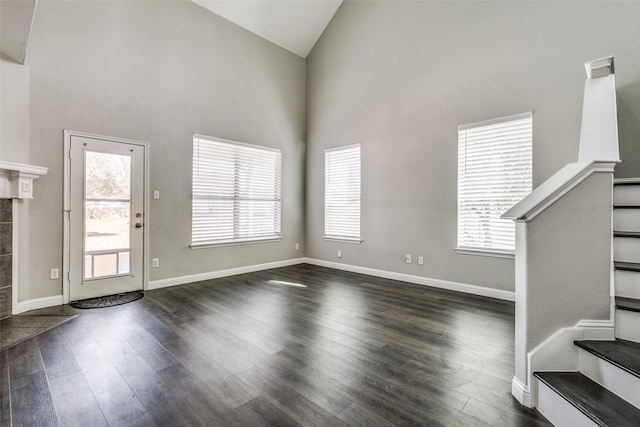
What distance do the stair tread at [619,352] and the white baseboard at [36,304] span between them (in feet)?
16.7

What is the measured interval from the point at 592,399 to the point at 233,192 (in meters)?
4.96

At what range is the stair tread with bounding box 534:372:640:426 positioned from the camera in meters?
1.30

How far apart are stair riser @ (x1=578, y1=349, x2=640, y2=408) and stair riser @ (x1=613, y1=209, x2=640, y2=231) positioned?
950 millimetres

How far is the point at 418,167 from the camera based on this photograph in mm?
4535

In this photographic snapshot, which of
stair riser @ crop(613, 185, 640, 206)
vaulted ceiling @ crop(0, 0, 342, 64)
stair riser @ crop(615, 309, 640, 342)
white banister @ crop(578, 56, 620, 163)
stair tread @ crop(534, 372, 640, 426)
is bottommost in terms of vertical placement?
stair tread @ crop(534, 372, 640, 426)

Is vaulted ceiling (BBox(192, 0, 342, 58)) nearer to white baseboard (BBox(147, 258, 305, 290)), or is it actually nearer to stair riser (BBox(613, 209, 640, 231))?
white baseboard (BBox(147, 258, 305, 290))

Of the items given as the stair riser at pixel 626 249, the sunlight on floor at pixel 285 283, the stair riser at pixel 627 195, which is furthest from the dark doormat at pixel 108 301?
the stair riser at pixel 627 195

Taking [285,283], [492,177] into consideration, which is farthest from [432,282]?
[285,283]

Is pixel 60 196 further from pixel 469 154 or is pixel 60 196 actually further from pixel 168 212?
pixel 469 154

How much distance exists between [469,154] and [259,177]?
3.65 metres

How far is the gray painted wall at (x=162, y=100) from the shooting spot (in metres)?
3.43

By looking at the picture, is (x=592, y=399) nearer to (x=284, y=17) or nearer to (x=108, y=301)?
(x=108, y=301)

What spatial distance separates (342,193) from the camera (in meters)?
5.64

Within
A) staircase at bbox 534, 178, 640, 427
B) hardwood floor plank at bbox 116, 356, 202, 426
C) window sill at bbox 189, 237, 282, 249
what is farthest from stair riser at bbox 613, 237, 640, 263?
window sill at bbox 189, 237, 282, 249
